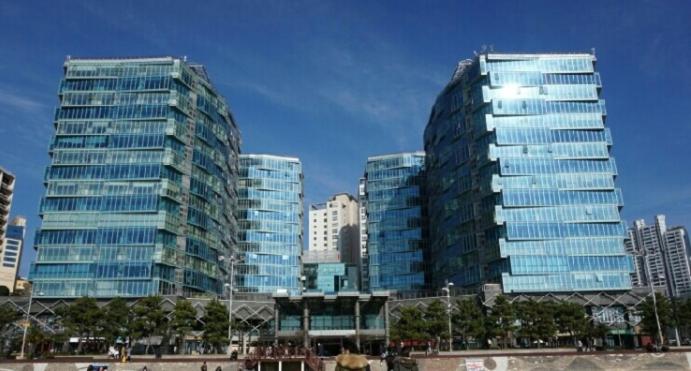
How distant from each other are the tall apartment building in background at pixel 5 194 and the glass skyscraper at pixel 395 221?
357 feet

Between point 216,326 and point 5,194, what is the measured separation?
130459mm

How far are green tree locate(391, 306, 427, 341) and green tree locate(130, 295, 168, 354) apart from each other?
30.8 m

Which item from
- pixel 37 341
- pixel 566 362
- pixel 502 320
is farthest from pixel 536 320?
pixel 37 341

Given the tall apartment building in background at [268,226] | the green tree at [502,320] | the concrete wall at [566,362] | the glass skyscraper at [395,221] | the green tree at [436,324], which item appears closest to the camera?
the concrete wall at [566,362]

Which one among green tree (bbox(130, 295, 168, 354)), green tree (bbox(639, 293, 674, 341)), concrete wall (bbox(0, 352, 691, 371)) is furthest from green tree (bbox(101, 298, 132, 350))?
green tree (bbox(639, 293, 674, 341))

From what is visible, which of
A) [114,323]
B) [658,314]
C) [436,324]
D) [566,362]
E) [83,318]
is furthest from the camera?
[658,314]

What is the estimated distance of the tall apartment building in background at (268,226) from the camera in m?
148

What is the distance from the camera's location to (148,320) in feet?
240

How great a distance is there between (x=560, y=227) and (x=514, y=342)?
74.7 feet

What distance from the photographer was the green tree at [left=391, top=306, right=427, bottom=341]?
71.6 meters

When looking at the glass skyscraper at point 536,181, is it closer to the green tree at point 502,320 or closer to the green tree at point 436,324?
the green tree at point 502,320

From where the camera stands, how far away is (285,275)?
151500 mm

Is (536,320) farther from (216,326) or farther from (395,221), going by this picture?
(395,221)

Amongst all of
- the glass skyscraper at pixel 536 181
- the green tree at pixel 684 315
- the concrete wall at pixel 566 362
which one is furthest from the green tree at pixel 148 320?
the green tree at pixel 684 315
